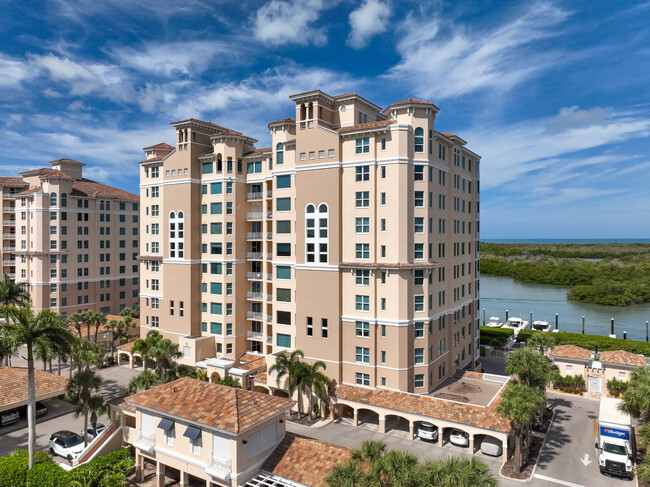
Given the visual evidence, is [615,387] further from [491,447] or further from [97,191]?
[97,191]

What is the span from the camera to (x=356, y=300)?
34250mm

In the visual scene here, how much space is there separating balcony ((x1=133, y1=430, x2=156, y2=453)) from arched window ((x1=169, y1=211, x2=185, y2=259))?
2335 cm

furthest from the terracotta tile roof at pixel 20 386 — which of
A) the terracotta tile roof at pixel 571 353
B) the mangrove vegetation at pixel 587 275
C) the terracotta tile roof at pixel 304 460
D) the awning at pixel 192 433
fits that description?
the mangrove vegetation at pixel 587 275

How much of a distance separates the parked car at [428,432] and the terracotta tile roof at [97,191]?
179ft

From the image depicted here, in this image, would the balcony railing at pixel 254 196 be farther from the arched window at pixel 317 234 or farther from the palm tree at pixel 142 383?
the palm tree at pixel 142 383

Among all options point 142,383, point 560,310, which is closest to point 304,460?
point 142,383

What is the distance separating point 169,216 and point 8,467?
26890 millimetres

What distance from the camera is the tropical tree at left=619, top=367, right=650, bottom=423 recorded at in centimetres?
2462

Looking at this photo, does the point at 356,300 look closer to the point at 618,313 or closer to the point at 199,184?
the point at 199,184

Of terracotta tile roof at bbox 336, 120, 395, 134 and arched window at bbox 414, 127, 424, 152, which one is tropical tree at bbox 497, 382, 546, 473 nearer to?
arched window at bbox 414, 127, 424, 152

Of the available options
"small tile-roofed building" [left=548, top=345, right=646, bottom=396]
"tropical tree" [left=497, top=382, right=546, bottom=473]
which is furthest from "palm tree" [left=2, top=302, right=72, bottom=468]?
"small tile-roofed building" [left=548, top=345, right=646, bottom=396]

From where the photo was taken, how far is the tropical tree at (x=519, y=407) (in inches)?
919

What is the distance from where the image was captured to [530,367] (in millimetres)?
27266

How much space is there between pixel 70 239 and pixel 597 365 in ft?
212
